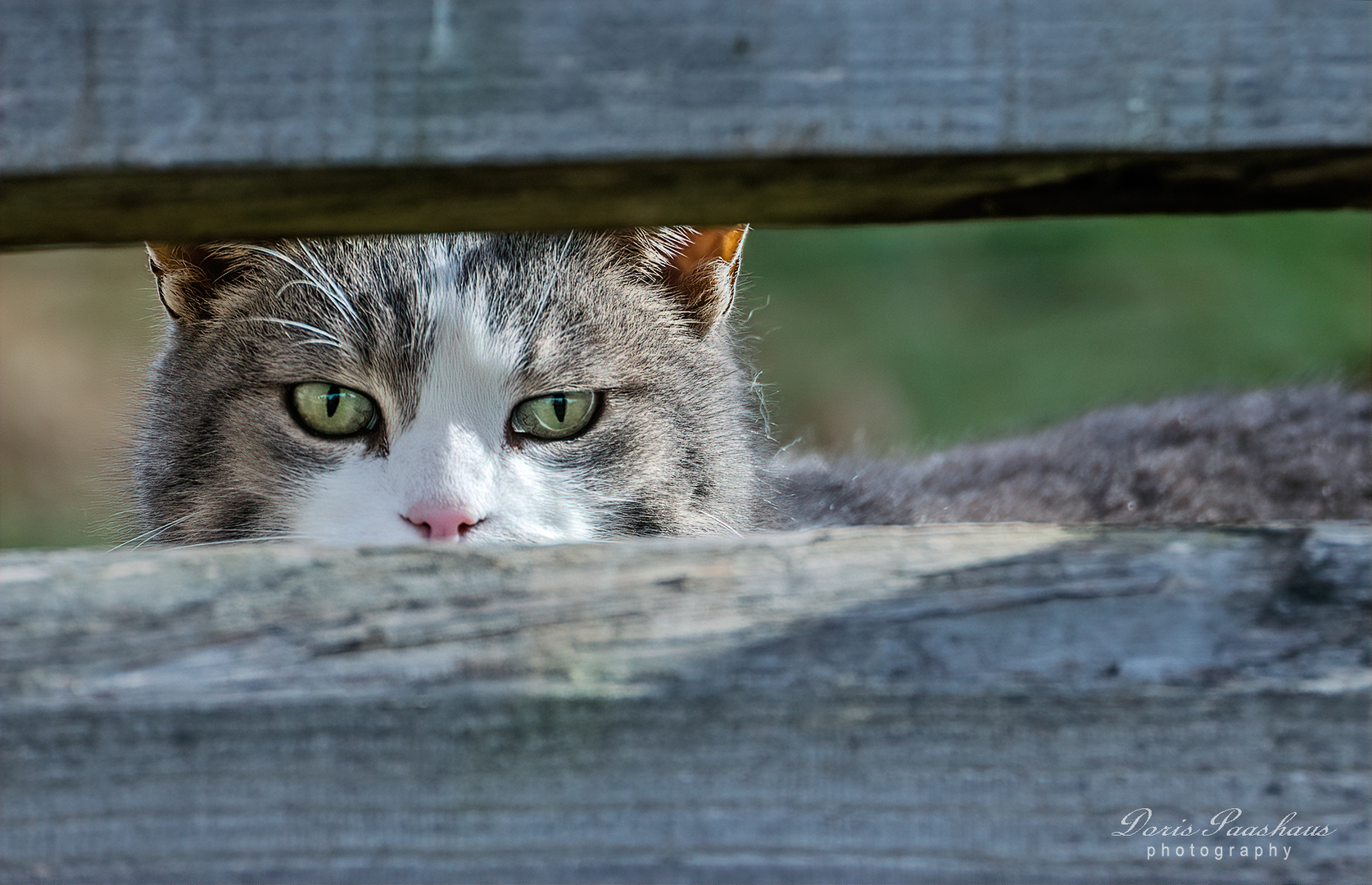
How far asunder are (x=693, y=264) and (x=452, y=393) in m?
0.57

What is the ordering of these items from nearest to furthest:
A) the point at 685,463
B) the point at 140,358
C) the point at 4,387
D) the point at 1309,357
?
the point at 685,463, the point at 140,358, the point at 1309,357, the point at 4,387

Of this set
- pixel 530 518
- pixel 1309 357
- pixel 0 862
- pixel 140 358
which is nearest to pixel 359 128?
pixel 0 862

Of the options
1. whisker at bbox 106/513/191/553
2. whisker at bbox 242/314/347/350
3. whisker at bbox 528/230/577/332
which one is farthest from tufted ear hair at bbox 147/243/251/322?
whisker at bbox 528/230/577/332

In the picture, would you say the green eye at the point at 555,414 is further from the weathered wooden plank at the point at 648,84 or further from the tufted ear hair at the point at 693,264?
the weathered wooden plank at the point at 648,84

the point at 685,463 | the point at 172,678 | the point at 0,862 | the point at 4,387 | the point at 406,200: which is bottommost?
the point at 4,387

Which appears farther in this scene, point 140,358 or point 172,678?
point 140,358

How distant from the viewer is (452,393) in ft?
5.46

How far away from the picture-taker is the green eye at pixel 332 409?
174cm

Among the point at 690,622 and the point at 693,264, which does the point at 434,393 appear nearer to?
the point at 693,264

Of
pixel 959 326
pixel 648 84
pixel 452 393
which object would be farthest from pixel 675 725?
pixel 959 326

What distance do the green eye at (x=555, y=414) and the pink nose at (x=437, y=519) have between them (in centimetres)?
23

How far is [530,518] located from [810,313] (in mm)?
4699

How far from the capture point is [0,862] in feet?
2.49

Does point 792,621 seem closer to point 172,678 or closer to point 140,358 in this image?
point 172,678
